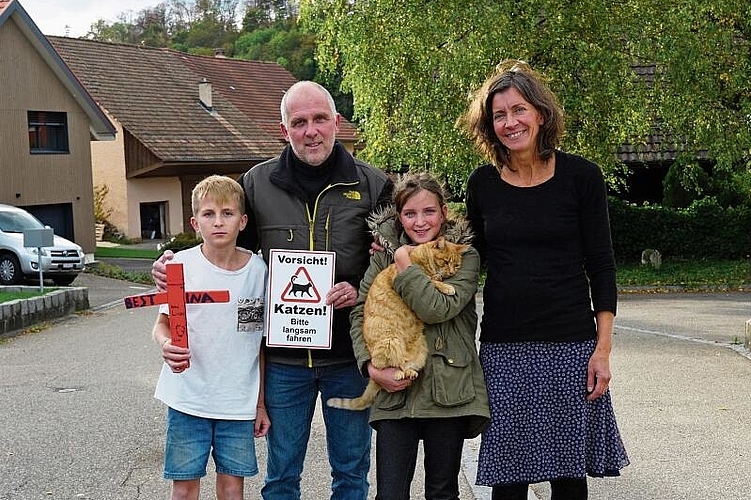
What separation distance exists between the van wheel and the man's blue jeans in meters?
20.2

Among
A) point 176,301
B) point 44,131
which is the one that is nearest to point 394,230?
point 176,301

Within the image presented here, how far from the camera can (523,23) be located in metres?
18.8

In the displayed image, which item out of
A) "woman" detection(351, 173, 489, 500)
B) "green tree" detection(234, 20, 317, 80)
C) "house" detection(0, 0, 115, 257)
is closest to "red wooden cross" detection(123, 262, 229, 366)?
"woman" detection(351, 173, 489, 500)

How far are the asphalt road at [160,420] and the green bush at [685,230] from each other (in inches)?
434

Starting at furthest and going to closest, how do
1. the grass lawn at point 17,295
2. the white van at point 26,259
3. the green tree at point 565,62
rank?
the white van at point 26,259
the green tree at point 565,62
the grass lawn at point 17,295

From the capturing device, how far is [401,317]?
13.7ft

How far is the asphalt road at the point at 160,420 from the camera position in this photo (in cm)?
623

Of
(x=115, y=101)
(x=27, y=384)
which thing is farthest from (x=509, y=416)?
(x=115, y=101)

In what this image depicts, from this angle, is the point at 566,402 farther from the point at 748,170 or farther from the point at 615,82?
the point at 748,170

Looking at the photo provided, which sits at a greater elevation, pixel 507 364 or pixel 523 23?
pixel 523 23

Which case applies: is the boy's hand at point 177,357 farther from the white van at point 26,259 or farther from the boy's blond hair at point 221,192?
the white van at point 26,259

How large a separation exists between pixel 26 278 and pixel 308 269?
20639 mm

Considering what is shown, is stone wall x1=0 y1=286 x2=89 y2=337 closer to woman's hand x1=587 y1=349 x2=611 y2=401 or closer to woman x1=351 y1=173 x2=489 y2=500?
woman x1=351 y1=173 x2=489 y2=500

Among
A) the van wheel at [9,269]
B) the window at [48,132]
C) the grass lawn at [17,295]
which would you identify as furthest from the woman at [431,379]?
the window at [48,132]
